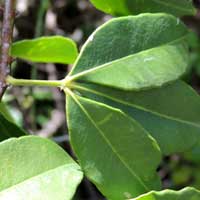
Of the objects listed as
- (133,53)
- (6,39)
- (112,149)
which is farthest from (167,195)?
(6,39)

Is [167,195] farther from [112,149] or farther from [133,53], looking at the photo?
[133,53]

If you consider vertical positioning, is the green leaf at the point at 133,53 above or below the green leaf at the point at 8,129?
above

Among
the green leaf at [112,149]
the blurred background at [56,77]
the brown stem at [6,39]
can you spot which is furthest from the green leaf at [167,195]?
the blurred background at [56,77]

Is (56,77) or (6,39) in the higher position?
(6,39)

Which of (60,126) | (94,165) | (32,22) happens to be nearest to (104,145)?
(94,165)

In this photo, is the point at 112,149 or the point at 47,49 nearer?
the point at 112,149

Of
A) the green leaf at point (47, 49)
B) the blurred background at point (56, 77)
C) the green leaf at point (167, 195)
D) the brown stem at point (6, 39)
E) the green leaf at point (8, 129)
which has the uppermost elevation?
the brown stem at point (6, 39)

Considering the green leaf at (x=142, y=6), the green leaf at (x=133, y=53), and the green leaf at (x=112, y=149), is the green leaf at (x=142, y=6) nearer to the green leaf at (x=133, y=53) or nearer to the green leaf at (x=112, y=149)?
the green leaf at (x=133, y=53)
